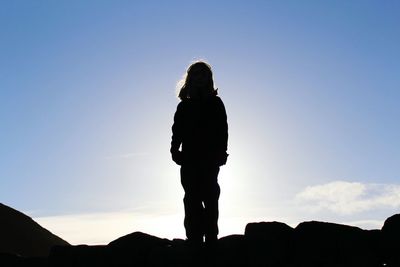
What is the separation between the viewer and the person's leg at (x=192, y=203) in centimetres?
862

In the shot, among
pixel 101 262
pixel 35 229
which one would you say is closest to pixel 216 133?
pixel 101 262

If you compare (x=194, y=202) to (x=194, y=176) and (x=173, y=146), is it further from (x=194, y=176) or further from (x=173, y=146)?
(x=173, y=146)

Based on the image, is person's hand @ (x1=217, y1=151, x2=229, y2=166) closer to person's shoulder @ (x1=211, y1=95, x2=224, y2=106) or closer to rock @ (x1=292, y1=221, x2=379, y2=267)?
person's shoulder @ (x1=211, y1=95, x2=224, y2=106)

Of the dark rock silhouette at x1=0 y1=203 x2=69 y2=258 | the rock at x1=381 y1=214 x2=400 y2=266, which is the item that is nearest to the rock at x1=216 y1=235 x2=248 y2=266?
the rock at x1=381 y1=214 x2=400 y2=266

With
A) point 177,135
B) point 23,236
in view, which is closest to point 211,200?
point 177,135

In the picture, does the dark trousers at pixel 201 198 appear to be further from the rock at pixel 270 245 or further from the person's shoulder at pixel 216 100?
the person's shoulder at pixel 216 100

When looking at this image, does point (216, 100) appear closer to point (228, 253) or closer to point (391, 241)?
point (228, 253)

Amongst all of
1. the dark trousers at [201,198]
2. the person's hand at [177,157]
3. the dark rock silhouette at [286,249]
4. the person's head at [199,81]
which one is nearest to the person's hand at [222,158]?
the dark trousers at [201,198]

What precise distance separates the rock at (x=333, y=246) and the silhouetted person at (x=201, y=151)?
155cm

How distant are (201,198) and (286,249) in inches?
69.5

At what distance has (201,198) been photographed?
8.66m

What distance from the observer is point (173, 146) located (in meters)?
8.84


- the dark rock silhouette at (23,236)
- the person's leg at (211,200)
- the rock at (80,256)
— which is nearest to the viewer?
the person's leg at (211,200)

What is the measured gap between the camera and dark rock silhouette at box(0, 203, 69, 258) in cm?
3928
